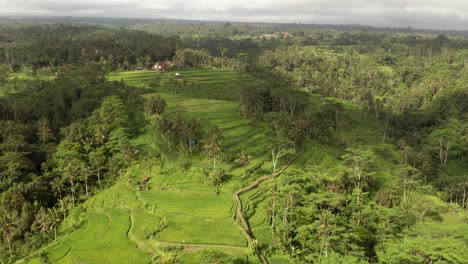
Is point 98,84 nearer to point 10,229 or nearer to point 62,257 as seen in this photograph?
point 10,229

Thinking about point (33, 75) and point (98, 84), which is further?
point (33, 75)

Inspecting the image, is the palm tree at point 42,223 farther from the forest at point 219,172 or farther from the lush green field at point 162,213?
the lush green field at point 162,213

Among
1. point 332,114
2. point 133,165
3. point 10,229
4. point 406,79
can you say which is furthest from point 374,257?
point 406,79

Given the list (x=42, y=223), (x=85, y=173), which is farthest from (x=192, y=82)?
(x=42, y=223)

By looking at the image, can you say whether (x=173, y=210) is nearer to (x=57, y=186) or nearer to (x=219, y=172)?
(x=219, y=172)

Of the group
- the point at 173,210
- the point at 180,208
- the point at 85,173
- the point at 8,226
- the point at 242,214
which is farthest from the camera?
the point at 85,173

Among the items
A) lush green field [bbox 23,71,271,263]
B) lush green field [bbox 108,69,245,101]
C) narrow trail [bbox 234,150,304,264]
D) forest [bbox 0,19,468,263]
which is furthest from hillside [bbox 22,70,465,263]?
lush green field [bbox 108,69,245,101]

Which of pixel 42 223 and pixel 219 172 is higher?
pixel 219 172

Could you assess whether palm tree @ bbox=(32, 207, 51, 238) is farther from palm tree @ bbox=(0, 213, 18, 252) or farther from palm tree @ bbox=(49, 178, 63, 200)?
palm tree @ bbox=(49, 178, 63, 200)

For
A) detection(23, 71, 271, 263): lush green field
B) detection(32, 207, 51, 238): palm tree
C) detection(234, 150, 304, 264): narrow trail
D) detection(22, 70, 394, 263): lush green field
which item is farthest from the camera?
detection(32, 207, 51, 238): palm tree
